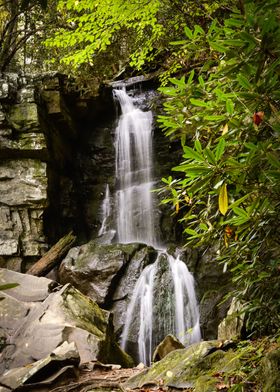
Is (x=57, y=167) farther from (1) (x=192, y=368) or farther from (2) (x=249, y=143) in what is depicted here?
(2) (x=249, y=143)

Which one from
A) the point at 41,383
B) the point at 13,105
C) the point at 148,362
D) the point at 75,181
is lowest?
the point at 148,362

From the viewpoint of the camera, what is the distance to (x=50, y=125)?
11438 mm

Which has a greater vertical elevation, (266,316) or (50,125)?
(50,125)

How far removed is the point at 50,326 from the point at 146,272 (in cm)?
400

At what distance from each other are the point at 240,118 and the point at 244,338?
90.8 inches

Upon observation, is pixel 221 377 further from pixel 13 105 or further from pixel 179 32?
pixel 13 105

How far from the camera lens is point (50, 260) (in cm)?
981

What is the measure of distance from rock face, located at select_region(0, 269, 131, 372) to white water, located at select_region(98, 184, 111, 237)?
5106 mm

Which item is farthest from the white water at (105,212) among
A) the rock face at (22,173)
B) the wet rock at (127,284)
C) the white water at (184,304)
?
the white water at (184,304)

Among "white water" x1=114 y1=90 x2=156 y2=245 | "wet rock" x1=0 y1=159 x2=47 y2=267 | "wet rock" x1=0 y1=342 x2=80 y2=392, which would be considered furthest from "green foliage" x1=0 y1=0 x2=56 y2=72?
"wet rock" x1=0 y1=342 x2=80 y2=392

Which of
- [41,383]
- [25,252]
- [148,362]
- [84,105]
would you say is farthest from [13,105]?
[41,383]

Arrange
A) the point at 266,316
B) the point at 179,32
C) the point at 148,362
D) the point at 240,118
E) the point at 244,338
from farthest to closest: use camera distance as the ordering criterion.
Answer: the point at 179,32 < the point at 148,362 < the point at 244,338 < the point at 266,316 < the point at 240,118

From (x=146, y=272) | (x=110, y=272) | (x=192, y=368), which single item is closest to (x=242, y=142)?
(x=192, y=368)

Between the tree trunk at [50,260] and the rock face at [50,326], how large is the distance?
2936 mm
